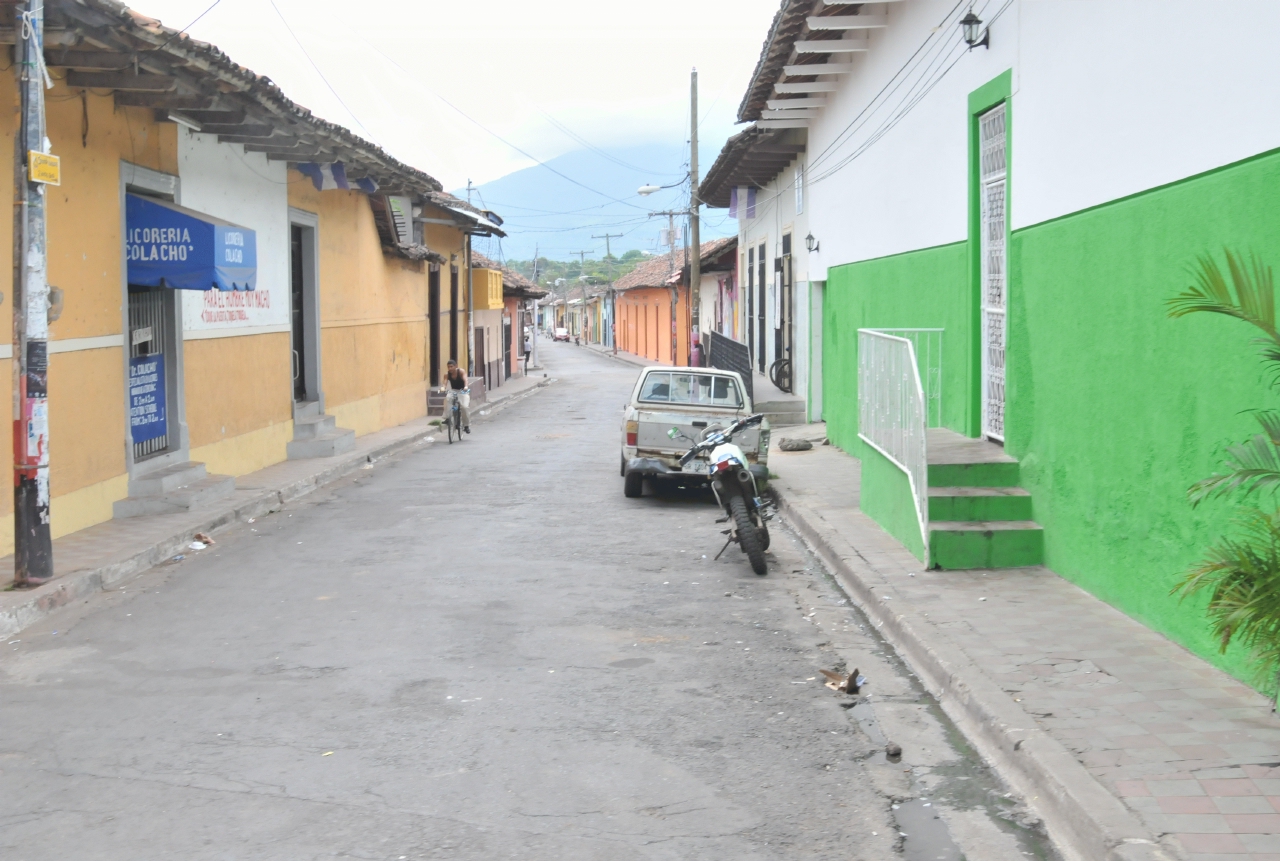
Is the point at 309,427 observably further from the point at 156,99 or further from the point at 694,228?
the point at 694,228

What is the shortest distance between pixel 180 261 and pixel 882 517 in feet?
24.1

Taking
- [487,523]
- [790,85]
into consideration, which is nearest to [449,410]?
[790,85]

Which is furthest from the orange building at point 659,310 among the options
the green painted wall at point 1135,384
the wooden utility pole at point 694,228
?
the green painted wall at point 1135,384

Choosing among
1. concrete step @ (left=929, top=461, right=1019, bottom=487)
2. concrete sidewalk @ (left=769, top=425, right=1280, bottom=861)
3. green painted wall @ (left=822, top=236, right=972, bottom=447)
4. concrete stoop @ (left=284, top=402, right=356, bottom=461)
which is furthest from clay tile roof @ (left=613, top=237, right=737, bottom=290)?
concrete sidewalk @ (left=769, top=425, right=1280, bottom=861)

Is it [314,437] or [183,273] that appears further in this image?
[314,437]

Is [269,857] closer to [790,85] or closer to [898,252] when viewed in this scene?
[898,252]

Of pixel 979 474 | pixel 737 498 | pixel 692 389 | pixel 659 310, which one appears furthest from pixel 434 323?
pixel 659 310

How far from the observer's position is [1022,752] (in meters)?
5.17

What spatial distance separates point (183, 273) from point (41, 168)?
12.9ft

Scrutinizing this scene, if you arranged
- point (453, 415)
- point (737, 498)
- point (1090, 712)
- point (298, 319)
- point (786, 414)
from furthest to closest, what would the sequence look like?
point (453, 415)
point (786, 414)
point (298, 319)
point (737, 498)
point (1090, 712)

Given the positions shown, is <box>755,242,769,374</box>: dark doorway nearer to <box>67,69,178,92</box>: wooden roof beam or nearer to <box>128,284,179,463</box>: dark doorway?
<box>128,284,179,463</box>: dark doorway

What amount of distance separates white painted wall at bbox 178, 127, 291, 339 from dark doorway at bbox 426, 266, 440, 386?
39.3 ft

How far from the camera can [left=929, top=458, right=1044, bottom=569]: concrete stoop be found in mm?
8867

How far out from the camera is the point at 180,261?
1258cm
